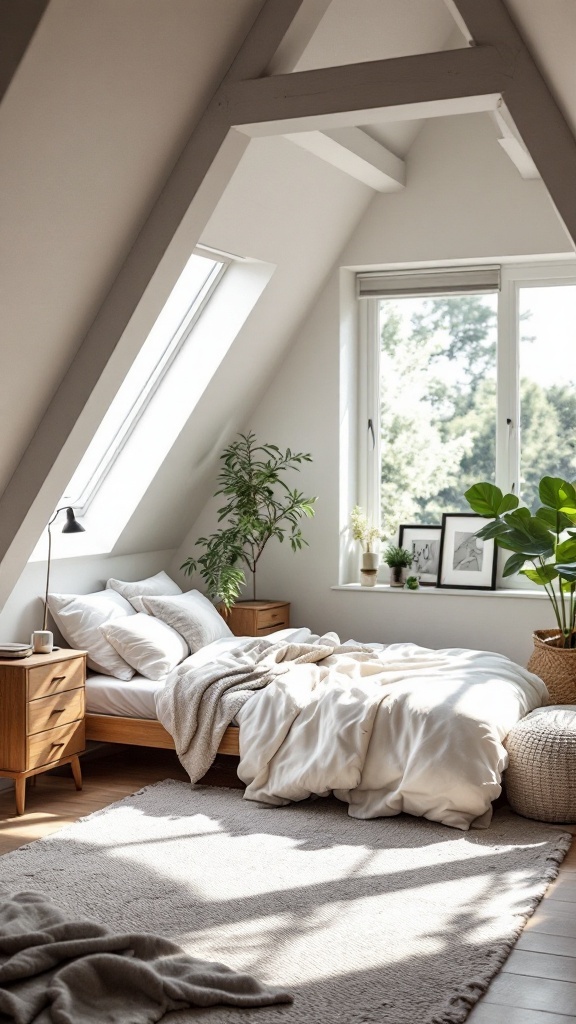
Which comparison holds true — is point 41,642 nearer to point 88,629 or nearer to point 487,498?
point 88,629

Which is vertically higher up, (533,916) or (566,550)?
(566,550)

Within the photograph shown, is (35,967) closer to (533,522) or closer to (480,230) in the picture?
(533,522)

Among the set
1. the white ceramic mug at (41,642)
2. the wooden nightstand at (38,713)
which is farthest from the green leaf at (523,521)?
the white ceramic mug at (41,642)

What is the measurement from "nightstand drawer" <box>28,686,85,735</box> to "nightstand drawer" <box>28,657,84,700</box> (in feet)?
0.09

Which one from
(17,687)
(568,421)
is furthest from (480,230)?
(17,687)

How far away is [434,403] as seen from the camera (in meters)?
6.49

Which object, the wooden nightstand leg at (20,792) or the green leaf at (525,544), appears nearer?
the wooden nightstand leg at (20,792)

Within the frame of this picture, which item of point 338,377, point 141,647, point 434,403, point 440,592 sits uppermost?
point 338,377

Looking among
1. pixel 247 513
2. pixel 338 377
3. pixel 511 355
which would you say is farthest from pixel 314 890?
pixel 511 355

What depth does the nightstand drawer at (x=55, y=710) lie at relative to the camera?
4484 mm

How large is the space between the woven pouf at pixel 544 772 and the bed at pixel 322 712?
0.08 m

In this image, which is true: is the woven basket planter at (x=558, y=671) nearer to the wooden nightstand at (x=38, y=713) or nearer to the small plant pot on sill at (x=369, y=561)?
the small plant pot on sill at (x=369, y=561)

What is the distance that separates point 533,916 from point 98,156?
2.71 metres

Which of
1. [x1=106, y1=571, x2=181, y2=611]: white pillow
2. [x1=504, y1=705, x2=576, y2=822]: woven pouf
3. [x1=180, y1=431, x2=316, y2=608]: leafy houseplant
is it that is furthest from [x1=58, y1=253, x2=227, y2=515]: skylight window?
[x1=504, y1=705, x2=576, y2=822]: woven pouf
